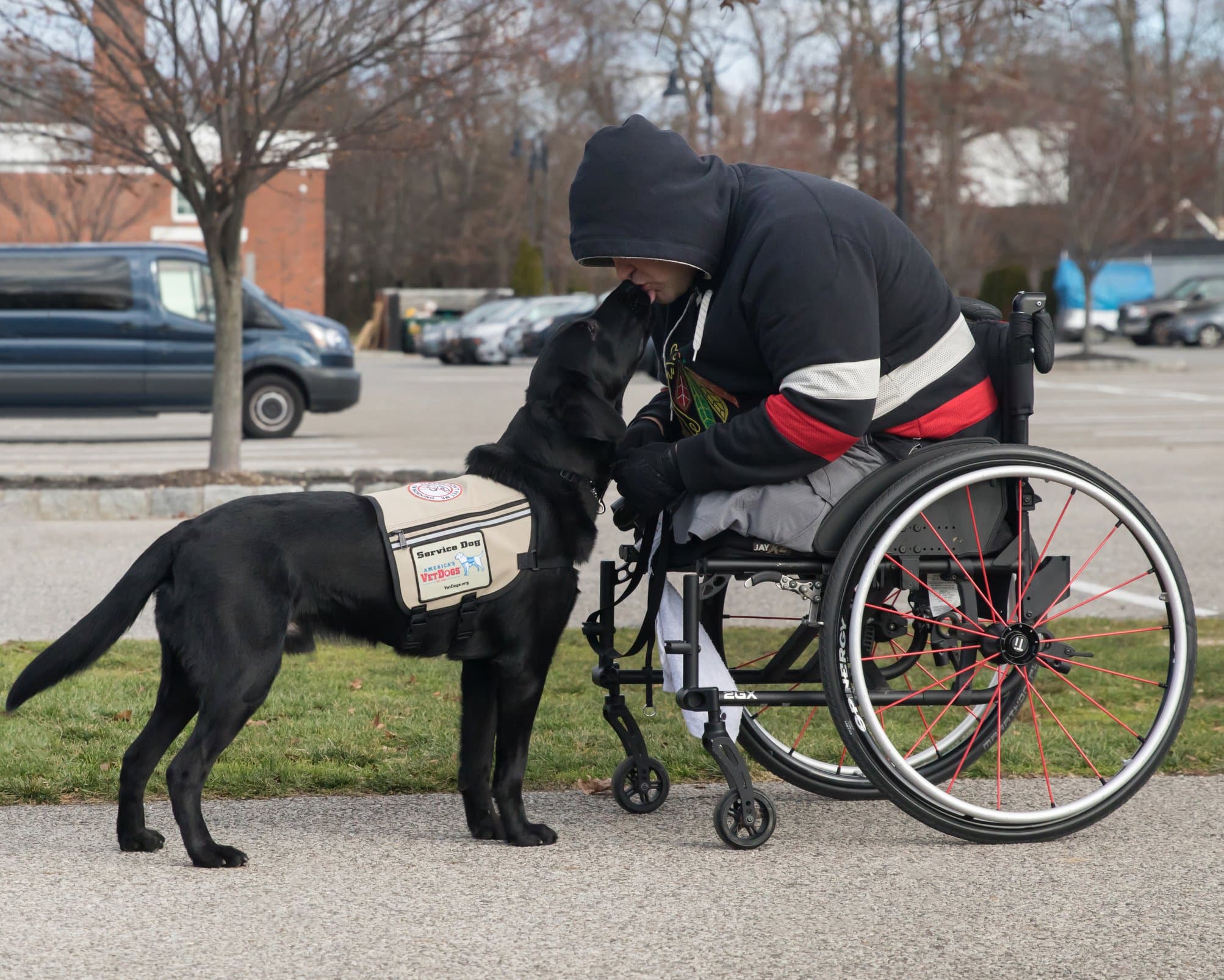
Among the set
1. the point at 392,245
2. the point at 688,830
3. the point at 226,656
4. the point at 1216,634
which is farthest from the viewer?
the point at 392,245

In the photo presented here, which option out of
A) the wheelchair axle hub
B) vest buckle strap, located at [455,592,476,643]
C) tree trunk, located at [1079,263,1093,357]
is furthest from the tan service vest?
tree trunk, located at [1079,263,1093,357]

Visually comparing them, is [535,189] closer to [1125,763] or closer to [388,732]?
[388,732]

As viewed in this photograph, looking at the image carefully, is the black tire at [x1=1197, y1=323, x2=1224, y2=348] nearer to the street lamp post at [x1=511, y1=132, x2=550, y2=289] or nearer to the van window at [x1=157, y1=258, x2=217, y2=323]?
the street lamp post at [x1=511, y1=132, x2=550, y2=289]

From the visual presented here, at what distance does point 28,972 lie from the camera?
276cm

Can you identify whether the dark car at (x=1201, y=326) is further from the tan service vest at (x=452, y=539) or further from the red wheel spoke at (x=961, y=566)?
the tan service vest at (x=452, y=539)

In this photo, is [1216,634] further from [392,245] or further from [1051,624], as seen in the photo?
[392,245]

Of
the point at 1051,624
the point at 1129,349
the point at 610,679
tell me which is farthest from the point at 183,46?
the point at 1129,349

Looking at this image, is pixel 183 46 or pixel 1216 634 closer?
pixel 1216 634

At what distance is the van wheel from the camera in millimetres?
14836

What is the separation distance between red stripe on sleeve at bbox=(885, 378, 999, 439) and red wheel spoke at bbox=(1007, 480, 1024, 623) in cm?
20

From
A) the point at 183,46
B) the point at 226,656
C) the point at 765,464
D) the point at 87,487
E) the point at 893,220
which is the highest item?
the point at 183,46

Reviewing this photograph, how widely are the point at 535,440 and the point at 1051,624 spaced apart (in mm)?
3371

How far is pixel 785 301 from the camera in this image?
3365mm

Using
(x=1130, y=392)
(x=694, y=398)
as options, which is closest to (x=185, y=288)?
(x=694, y=398)
